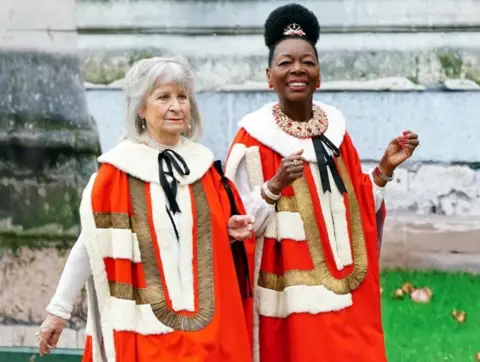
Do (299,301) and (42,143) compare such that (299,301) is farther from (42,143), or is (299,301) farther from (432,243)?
(42,143)

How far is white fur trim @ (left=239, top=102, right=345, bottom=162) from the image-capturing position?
10.8ft

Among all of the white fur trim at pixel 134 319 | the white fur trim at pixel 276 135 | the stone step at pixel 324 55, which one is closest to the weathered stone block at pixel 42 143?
the stone step at pixel 324 55

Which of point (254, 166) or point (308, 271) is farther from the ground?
point (254, 166)

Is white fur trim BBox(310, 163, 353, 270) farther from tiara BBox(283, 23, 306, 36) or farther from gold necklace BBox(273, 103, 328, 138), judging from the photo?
tiara BBox(283, 23, 306, 36)

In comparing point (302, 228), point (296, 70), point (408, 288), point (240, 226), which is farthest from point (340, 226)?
point (408, 288)

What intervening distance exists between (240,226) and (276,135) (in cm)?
51

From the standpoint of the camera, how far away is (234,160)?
3311 millimetres

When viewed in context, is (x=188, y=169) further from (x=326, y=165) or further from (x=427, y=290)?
(x=427, y=290)

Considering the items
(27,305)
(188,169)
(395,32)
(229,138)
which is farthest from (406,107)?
(27,305)

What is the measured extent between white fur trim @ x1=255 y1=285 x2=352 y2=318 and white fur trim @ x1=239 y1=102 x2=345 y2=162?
1.74 feet

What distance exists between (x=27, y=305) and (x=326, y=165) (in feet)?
7.91

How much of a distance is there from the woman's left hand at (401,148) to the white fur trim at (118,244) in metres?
1.22

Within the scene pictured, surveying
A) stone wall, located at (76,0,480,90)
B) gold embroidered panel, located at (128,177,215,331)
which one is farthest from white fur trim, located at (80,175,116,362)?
stone wall, located at (76,0,480,90)

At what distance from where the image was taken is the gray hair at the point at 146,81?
2865mm
